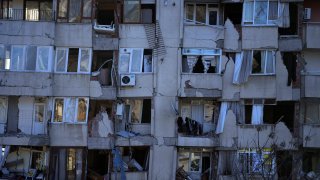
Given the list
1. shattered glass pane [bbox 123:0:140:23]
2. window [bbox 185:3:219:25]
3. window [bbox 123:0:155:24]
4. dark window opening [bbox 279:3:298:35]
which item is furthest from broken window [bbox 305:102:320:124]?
shattered glass pane [bbox 123:0:140:23]

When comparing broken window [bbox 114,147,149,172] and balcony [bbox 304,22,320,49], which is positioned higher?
balcony [bbox 304,22,320,49]

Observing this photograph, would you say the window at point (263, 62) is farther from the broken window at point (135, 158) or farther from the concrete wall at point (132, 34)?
the broken window at point (135, 158)

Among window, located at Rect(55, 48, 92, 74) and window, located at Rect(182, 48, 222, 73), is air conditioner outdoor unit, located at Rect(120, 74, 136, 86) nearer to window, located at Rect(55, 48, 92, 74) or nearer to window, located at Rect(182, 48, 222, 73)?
window, located at Rect(55, 48, 92, 74)

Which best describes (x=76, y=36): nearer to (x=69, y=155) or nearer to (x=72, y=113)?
(x=72, y=113)

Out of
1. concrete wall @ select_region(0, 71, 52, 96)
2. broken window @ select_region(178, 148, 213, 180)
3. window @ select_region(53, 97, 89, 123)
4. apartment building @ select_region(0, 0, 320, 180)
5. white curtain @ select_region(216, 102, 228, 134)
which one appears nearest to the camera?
concrete wall @ select_region(0, 71, 52, 96)

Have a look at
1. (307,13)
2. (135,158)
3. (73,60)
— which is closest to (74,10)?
(73,60)

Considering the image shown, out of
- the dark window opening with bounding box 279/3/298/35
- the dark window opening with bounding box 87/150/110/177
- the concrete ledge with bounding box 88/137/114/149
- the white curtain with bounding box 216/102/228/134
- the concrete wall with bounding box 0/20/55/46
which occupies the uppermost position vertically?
the dark window opening with bounding box 279/3/298/35

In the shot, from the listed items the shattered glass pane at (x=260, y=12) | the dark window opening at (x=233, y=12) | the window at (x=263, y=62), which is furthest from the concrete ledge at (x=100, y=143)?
the shattered glass pane at (x=260, y=12)

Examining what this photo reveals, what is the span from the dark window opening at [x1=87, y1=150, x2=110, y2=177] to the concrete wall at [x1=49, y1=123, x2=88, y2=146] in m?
1.33

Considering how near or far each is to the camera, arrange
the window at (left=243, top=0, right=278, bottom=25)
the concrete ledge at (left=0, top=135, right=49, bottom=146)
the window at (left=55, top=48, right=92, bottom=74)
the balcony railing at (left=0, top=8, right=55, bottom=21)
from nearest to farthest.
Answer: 1. the concrete ledge at (left=0, top=135, right=49, bottom=146)
2. the window at (left=55, top=48, right=92, bottom=74)
3. the window at (left=243, top=0, right=278, bottom=25)
4. the balcony railing at (left=0, top=8, right=55, bottom=21)

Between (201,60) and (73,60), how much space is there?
698 centimetres

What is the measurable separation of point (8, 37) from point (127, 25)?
252 inches

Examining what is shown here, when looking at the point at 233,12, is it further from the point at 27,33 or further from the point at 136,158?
the point at 27,33

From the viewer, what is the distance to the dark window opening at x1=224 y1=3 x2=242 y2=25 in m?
33.0
